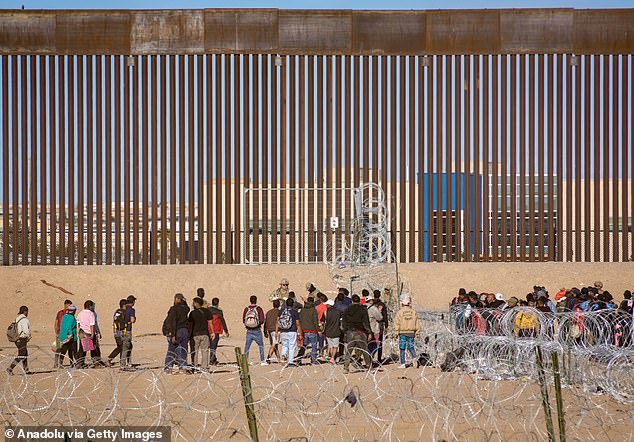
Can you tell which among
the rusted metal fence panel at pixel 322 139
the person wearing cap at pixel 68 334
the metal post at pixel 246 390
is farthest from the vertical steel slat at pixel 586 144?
the metal post at pixel 246 390

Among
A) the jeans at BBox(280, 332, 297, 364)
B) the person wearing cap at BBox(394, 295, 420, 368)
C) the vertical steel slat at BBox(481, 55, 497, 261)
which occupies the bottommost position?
the jeans at BBox(280, 332, 297, 364)

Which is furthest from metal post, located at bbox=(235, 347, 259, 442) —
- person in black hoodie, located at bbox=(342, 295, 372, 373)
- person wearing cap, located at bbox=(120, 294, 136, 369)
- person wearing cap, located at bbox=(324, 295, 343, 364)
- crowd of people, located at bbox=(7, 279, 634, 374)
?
person wearing cap, located at bbox=(324, 295, 343, 364)

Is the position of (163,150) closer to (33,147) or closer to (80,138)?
(80,138)

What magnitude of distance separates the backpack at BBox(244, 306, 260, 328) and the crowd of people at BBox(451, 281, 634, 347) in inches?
112

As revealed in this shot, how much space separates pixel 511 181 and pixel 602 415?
15306mm

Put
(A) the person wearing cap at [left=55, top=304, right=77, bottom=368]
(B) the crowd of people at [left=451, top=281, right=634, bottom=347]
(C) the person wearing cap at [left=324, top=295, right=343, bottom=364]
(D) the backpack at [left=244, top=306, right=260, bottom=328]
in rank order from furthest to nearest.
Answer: (C) the person wearing cap at [left=324, top=295, right=343, bottom=364], (D) the backpack at [left=244, top=306, right=260, bottom=328], (A) the person wearing cap at [left=55, top=304, right=77, bottom=368], (B) the crowd of people at [left=451, top=281, right=634, bottom=347]

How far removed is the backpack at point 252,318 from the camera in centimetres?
1440

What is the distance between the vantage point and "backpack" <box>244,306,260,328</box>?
14.4m

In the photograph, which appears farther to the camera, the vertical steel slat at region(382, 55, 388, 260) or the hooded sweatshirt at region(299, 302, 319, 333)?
the vertical steel slat at region(382, 55, 388, 260)

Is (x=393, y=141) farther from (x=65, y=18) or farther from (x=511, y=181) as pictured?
(x=65, y=18)

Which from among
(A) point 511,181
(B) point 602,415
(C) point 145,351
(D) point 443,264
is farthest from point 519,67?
(B) point 602,415

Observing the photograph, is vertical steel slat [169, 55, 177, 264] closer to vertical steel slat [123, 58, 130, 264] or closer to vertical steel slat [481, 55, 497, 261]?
vertical steel slat [123, 58, 130, 264]

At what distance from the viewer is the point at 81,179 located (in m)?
24.8

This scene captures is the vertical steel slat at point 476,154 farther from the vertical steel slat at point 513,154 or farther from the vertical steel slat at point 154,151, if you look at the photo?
the vertical steel slat at point 154,151
